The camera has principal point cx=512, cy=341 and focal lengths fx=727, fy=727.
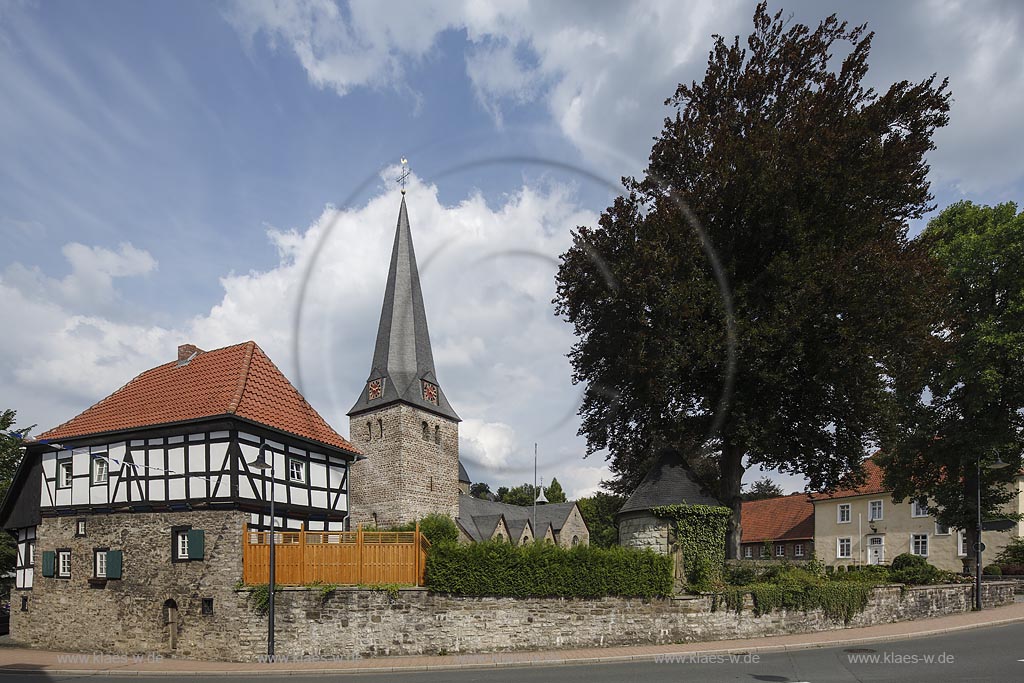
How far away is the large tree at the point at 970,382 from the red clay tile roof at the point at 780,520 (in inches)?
979

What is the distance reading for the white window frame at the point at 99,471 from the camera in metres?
24.0

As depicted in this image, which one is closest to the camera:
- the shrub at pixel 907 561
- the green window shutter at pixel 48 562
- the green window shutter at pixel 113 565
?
the green window shutter at pixel 113 565

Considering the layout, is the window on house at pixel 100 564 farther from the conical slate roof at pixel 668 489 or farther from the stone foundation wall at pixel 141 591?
the conical slate roof at pixel 668 489

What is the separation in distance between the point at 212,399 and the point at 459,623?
35.7ft

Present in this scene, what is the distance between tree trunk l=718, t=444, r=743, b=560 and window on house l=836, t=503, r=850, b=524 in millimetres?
29339

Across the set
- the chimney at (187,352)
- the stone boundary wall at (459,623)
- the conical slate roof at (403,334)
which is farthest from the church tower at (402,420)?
the stone boundary wall at (459,623)

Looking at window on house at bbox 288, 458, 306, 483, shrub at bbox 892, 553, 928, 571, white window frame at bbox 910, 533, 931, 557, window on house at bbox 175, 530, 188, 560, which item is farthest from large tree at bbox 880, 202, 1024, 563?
window on house at bbox 175, 530, 188, 560

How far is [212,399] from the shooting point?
23562 mm

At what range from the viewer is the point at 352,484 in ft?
181

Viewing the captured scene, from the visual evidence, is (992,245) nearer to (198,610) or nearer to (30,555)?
(198,610)

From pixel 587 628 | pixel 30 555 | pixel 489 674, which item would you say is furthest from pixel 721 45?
pixel 30 555

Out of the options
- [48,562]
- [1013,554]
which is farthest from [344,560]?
[1013,554]

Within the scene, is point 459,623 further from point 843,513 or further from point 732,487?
point 843,513

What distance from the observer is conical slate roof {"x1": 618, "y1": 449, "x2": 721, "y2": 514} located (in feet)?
90.8
